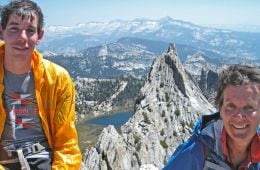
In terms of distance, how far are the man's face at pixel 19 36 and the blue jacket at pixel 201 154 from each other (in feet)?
13.1

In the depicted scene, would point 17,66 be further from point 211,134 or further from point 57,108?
point 211,134

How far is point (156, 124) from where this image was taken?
87.9m

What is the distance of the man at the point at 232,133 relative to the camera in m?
6.95

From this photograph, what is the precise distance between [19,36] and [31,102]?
5.06ft

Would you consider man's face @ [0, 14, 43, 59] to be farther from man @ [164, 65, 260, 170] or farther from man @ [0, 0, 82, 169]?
man @ [164, 65, 260, 170]

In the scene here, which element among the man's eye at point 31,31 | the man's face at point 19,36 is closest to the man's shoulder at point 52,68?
the man's face at point 19,36

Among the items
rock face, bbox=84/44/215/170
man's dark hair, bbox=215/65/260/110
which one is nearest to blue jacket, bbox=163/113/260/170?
man's dark hair, bbox=215/65/260/110

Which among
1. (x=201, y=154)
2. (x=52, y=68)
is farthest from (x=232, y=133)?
(x=52, y=68)

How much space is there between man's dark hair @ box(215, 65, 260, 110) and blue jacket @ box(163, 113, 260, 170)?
689 mm

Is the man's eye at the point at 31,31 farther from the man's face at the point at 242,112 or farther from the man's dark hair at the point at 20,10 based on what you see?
the man's face at the point at 242,112

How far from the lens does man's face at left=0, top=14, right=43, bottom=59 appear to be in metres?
8.88

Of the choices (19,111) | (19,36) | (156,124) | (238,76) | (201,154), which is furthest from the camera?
(156,124)

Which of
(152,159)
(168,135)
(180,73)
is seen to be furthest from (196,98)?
(152,159)

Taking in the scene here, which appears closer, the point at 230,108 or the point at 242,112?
the point at 242,112
